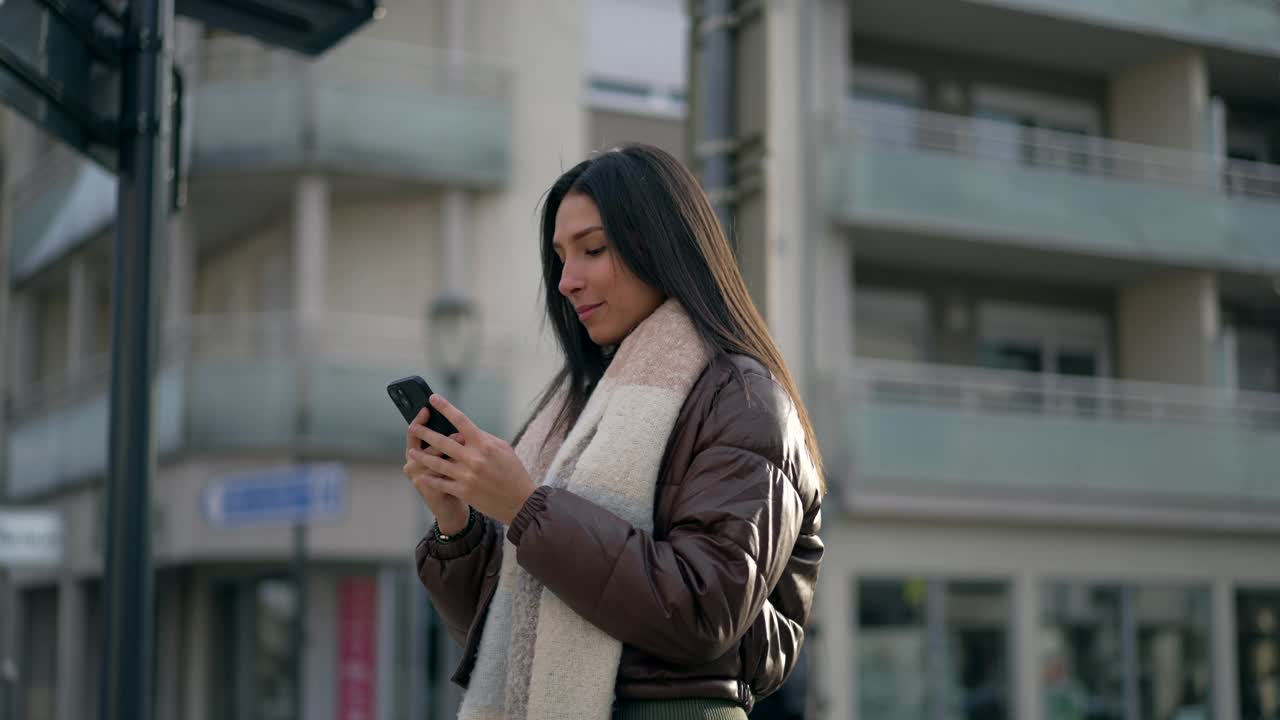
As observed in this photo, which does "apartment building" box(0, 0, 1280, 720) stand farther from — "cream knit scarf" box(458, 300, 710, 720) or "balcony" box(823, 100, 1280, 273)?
"cream knit scarf" box(458, 300, 710, 720)

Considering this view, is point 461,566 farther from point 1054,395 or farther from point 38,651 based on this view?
point 38,651

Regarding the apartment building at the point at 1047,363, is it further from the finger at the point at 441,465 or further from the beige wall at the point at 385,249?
the finger at the point at 441,465

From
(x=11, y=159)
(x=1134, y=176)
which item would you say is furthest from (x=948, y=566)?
(x=11, y=159)

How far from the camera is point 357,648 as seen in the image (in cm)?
2023

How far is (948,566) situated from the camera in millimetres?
21203

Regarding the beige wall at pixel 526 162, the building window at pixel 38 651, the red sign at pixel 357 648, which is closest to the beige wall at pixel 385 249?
the beige wall at pixel 526 162

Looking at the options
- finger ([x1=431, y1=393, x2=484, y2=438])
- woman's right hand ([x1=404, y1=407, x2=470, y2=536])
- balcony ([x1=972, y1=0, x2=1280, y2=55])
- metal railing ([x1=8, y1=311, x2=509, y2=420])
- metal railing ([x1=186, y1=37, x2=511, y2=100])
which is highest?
balcony ([x1=972, y1=0, x2=1280, y2=55])

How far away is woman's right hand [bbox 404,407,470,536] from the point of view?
2420 millimetres

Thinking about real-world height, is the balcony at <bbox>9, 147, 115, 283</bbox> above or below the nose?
above

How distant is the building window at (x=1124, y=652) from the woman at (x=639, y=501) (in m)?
20.1

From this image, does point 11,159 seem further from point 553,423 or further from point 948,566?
point 553,423

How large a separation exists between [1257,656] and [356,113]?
45.6 ft

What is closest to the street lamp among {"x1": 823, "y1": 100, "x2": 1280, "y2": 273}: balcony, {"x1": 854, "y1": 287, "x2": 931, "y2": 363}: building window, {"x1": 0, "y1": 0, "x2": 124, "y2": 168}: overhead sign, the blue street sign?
the blue street sign

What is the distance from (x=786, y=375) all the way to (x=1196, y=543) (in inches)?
856
